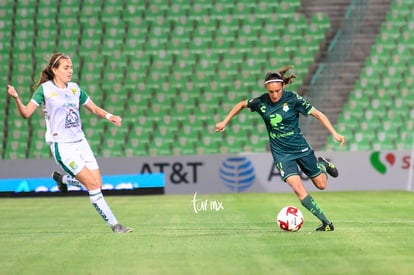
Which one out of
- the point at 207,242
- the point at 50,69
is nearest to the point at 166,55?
the point at 50,69

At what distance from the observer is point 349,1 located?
2656cm

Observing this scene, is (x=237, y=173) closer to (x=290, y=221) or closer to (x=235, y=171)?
(x=235, y=171)

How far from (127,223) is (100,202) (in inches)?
95.8

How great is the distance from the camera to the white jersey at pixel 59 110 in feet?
36.7

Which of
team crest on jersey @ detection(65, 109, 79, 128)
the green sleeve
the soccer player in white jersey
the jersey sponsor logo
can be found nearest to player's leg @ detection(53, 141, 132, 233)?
the soccer player in white jersey

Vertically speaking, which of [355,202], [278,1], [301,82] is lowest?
[355,202]

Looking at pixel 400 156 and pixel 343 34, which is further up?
pixel 343 34

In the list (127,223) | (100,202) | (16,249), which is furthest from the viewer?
(127,223)

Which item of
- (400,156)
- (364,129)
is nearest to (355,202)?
(400,156)

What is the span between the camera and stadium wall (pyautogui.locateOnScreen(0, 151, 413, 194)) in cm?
2242

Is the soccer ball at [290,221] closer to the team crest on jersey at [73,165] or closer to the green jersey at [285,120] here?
the green jersey at [285,120]

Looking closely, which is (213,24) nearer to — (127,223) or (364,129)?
(364,129)

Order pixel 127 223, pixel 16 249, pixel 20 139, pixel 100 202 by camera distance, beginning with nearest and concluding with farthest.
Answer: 1. pixel 16 249
2. pixel 100 202
3. pixel 127 223
4. pixel 20 139

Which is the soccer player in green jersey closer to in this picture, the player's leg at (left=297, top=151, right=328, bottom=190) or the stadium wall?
the player's leg at (left=297, top=151, right=328, bottom=190)
